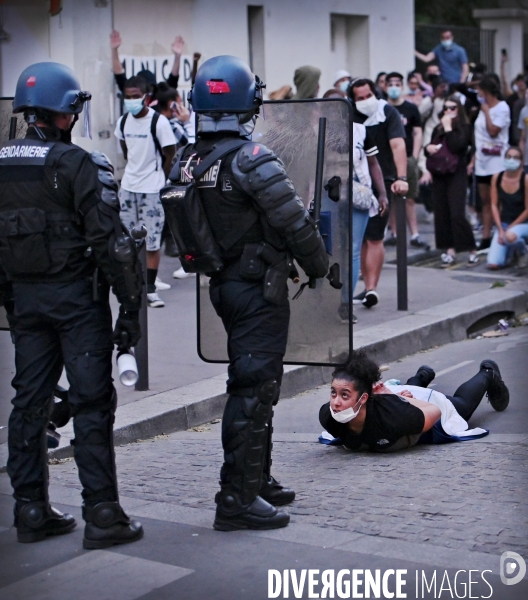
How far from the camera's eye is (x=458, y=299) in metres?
9.98

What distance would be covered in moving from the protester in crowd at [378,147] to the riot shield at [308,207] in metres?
3.42

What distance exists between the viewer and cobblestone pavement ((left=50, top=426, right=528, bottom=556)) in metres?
4.48

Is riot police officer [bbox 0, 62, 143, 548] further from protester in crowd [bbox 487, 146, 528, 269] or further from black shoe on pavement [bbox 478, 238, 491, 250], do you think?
black shoe on pavement [bbox 478, 238, 491, 250]

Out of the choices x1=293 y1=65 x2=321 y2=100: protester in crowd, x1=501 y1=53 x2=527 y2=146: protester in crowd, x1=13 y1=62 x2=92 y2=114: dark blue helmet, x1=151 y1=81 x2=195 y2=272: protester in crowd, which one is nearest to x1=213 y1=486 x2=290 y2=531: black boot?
x1=13 y1=62 x2=92 y2=114: dark blue helmet

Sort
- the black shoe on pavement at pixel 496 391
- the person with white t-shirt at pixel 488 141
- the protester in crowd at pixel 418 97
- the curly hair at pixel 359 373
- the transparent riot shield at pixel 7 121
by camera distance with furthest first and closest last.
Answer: the protester in crowd at pixel 418 97 → the person with white t-shirt at pixel 488 141 → the black shoe on pavement at pixel 496 391 → the transparent riot shield at pixel 7 121 → the curly hair at pixel 359 373

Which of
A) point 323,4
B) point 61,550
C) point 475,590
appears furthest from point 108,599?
point 323,4

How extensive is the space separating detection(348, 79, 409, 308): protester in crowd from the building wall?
3.78 m

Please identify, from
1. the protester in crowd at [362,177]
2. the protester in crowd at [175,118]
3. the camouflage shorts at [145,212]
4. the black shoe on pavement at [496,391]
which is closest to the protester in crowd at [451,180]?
the protester in crowd at [175,118]

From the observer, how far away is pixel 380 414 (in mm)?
5719

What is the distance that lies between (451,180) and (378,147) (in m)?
2.32

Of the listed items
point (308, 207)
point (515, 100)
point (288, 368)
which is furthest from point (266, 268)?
point (515, 100)

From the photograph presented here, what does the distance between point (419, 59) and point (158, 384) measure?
13.2 m

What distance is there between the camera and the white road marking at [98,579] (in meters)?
3.93

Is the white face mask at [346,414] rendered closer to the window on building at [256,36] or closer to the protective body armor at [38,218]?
the protective body armor at [38,218]
